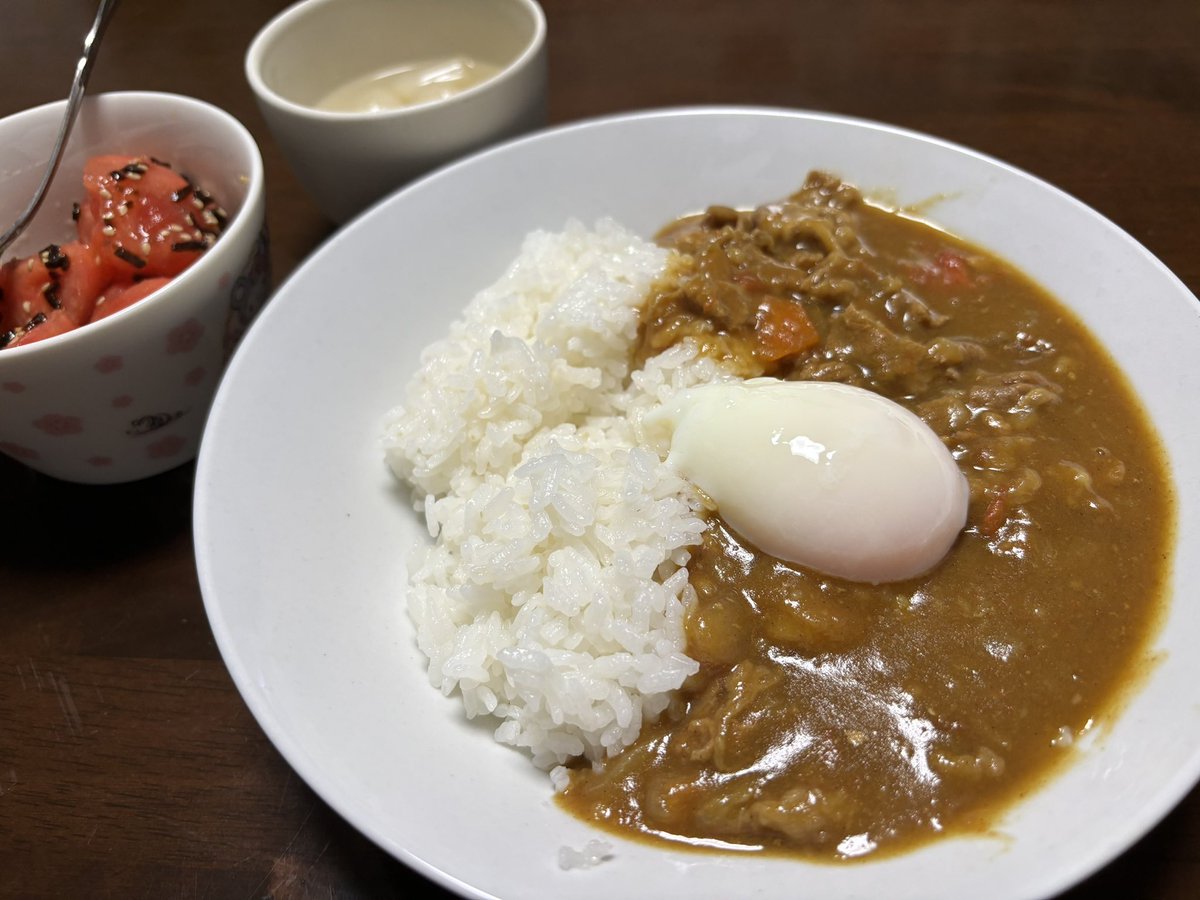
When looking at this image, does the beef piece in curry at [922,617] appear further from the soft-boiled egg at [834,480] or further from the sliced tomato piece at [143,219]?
the sliced tomato piece at [143,219]

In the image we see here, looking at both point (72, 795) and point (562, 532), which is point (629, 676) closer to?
point (562, 532)

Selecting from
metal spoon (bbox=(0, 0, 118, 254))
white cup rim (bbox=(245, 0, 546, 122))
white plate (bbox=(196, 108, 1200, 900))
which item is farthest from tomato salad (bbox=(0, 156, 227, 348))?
white cup rim (bbox=(245, 0, 546, 122))

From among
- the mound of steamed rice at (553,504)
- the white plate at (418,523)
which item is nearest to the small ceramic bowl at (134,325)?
the white plate at (418,523)

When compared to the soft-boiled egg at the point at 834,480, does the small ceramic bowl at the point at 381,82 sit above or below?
above

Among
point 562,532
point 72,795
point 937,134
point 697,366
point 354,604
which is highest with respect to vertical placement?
point 937,134

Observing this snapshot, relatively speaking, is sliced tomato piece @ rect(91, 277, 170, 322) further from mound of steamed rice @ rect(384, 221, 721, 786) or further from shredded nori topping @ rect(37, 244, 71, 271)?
mound of steamed rice @ rect(384, 221, 721, 786)

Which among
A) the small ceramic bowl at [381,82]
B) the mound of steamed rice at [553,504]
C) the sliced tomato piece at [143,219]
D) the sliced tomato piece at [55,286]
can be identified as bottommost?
the mound of steamed rice at [553,504]

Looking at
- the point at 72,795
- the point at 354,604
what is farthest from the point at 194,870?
the point at 354,604
